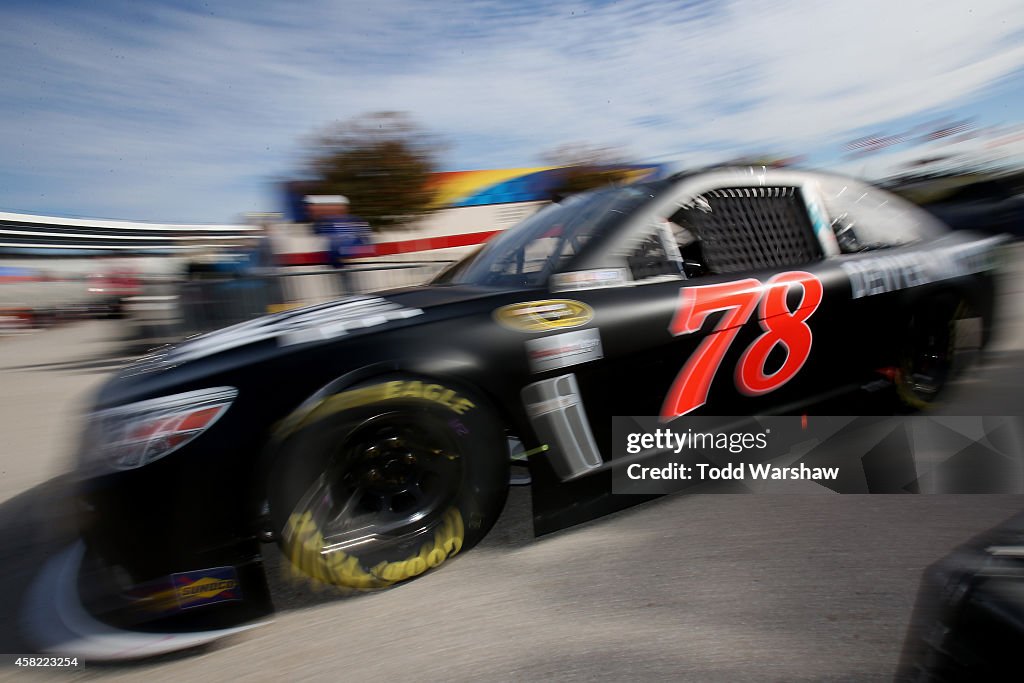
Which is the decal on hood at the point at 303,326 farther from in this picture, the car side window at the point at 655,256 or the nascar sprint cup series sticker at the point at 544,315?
the car side window at the point at 655,256

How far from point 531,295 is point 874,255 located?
1.69 m

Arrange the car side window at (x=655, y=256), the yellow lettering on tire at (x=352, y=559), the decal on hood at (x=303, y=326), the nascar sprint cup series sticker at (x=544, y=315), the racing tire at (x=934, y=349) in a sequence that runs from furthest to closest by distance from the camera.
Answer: the racing tire at (x=934, y=349) → the car side window at (x=655, y=256) → the nascar sprint cup series sticker at (x=544, y=315) → the decal on hood at (x=303, y=326) → the yellow lettering on tire at (x=352, y=559)

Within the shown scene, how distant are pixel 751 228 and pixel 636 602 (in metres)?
1.62

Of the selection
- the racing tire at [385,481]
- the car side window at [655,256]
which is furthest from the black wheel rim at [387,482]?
the car side window at [655,256]

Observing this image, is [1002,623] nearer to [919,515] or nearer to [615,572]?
[615,572]

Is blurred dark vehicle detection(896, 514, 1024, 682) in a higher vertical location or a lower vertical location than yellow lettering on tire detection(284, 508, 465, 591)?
higher

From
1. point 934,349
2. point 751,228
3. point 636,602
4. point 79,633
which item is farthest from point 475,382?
point 934,349

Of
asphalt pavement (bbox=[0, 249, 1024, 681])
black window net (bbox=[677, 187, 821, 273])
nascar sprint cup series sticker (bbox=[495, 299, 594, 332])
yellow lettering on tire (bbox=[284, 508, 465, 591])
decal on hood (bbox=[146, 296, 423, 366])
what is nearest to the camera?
asphalt pavement (bbox=[0, 249, 1024, 681])

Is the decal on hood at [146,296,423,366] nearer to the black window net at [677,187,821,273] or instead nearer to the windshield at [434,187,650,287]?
the windshield at [434,187,650,287]

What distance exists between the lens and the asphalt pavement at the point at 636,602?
5.22 ft

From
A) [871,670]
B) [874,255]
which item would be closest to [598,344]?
[871,670]

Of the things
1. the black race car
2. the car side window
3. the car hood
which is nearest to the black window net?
the black race car

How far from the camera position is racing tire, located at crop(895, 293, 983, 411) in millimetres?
A: 2887

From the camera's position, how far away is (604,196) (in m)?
2.72
